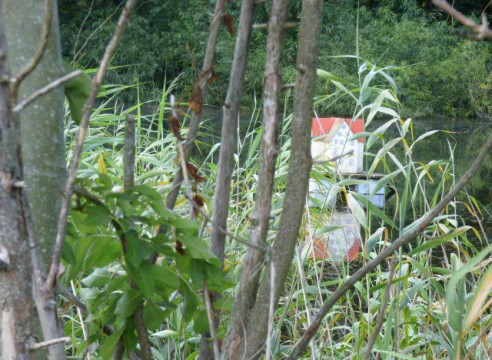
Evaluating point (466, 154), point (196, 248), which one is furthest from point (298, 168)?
point (466, 154)

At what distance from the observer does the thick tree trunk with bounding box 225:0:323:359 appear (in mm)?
539

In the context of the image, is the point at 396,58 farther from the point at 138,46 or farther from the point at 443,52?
the point at 138,46

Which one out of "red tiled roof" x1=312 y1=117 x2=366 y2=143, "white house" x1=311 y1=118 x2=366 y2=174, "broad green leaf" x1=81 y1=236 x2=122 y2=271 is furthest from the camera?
"red tiled roof" x1=312 y1=117 x2=366 y2=143

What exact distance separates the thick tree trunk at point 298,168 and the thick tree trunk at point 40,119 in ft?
0.57

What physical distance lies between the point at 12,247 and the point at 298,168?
242 mm

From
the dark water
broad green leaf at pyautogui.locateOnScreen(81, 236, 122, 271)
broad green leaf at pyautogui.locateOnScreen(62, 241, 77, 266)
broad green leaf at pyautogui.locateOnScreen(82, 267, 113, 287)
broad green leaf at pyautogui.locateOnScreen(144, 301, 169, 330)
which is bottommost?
the dark water

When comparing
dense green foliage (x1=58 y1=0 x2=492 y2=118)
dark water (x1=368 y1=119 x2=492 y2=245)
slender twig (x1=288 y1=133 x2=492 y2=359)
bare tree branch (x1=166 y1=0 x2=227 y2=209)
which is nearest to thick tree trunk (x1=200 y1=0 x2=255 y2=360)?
bare tree branch (x1=166 y1=0 x2=227 y2=209)

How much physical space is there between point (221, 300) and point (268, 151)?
6.8 inches

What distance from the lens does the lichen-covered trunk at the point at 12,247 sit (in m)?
0.38

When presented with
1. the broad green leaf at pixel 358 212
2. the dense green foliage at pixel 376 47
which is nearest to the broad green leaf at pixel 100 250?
the broad green leaf at pixel 358 212

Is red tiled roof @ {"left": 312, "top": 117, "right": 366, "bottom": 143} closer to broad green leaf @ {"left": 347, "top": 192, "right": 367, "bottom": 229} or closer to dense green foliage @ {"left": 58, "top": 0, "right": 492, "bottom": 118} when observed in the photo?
broad green leaf @ {"left": 347, "top": 192, "right": 367, "bottom": 229}

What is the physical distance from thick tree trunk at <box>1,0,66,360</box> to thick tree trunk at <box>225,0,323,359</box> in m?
0.17

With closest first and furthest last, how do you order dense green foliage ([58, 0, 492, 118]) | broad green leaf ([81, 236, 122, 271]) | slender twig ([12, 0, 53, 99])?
slender twig ([12, 0, 53, 99]) < broad green leaf ([81, 236, 122, 271]) < dense green foliage ([58, 0, 492, 118])

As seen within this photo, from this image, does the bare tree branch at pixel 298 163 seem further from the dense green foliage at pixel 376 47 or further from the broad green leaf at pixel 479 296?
the dense green foliage at pixel 376 47
